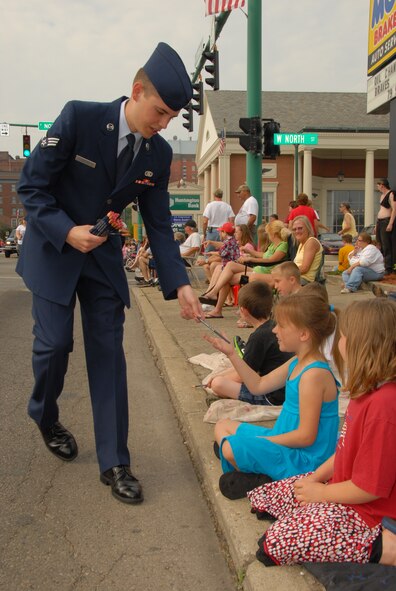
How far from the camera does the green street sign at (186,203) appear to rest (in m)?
40.7

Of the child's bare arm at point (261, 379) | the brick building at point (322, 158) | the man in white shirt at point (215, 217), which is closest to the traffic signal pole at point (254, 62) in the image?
the man in white shirt at point (215, 217)

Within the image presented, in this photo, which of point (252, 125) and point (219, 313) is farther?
point (252, 125)

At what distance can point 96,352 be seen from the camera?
3309 mm

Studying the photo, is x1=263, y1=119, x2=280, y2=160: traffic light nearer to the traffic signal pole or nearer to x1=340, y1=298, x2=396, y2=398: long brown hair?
the traffic signal pole

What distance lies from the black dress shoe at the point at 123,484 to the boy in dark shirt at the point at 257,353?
1250 millimetres

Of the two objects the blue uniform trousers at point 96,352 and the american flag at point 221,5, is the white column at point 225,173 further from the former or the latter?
the blue uniform trousers at point 96,352

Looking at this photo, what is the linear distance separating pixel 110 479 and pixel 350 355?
60.4 inches

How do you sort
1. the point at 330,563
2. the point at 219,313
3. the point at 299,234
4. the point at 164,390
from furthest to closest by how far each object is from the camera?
1. the point at 219,313
2. the point at 299,234
3. the point at 164,390
4. the point at 330,563

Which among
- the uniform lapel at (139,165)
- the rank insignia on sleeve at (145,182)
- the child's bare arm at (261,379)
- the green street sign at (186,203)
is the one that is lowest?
the child's bare arm at (261,379)

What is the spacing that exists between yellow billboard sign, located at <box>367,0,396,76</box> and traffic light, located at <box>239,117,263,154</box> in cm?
371

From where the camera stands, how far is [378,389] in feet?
7.39

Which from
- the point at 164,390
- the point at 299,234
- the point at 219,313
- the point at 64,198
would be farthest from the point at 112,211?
the point at 219,313

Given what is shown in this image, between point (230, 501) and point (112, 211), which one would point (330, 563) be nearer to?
point (230, 501)

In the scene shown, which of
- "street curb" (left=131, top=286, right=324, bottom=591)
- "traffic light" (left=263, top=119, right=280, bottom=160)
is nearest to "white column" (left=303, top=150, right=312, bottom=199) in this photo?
"traffic light" (left=263, top=119, right=280, bottom=160)
